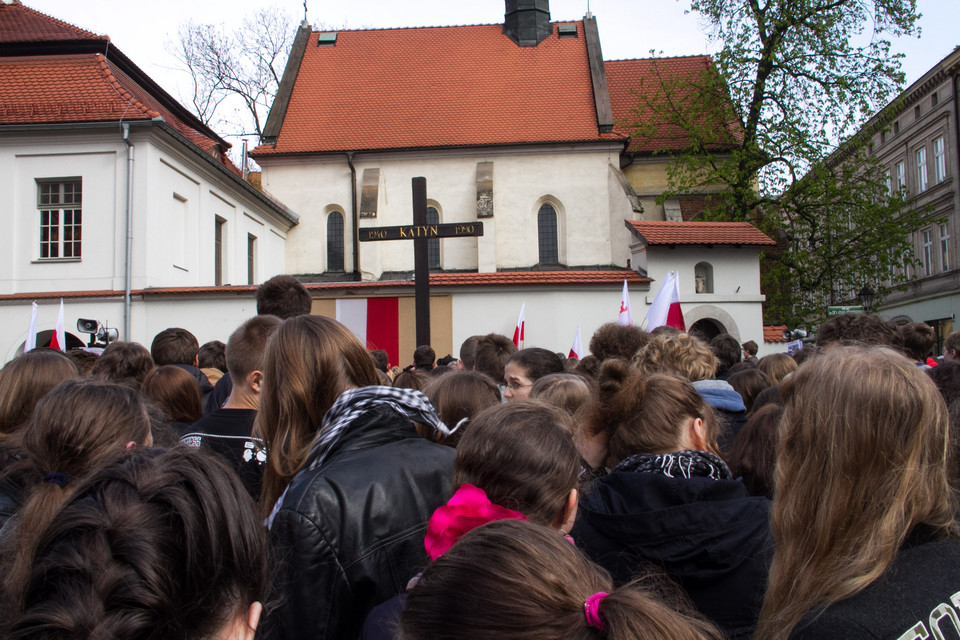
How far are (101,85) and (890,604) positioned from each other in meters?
20.9

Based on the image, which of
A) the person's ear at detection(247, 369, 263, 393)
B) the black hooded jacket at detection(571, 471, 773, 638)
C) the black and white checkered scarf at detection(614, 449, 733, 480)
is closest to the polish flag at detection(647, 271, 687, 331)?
the person's ear at detection(247, 369, 263, 393)

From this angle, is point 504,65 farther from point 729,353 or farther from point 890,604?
point 890,604

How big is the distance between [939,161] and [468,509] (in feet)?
134

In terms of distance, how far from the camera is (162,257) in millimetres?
18688

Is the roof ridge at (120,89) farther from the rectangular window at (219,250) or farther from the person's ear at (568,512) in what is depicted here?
the person's ear at (568,512)

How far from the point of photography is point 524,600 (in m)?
1.12

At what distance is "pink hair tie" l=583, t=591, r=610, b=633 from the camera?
111 centimetres

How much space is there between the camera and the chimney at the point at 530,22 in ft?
96.3

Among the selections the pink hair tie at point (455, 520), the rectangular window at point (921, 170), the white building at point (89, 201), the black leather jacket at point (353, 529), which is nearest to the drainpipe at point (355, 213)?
the white building at point (89, 201)

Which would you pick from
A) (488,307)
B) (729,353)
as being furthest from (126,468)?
(488,307)

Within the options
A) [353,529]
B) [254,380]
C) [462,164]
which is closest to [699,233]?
[462,164]

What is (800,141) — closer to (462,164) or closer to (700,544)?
(462,164)

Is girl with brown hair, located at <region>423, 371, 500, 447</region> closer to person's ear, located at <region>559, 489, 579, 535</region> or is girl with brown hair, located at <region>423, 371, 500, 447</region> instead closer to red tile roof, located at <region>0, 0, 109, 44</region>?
person's ear, located at <region>559, 489, 579, 535</region>

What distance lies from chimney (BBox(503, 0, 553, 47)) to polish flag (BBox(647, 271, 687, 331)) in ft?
73.2
